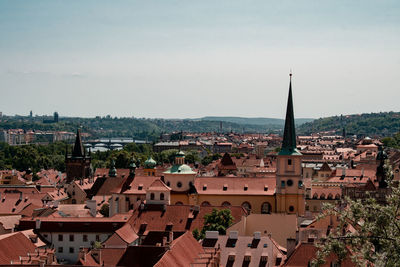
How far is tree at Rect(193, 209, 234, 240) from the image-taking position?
68188mm

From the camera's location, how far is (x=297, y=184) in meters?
82.9

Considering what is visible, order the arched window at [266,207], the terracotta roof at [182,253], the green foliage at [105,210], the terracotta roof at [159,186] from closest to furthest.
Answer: the terracotta roof at [182,253] → the terracotta roof at [159,186] → the arched window at [266,207] → the green foliage at [105,210]

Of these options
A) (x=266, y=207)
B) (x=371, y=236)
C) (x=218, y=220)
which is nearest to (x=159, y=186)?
(x=266, y=207)

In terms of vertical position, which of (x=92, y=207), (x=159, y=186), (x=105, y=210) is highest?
(x=159, y=186)

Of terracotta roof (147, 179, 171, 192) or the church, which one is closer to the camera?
terracotta roof (147, 179, 171, 192)

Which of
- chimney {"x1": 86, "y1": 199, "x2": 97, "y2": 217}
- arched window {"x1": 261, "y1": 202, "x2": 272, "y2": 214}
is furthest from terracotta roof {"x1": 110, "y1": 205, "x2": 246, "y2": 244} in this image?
chimney {"x1": 86, "y1": 199, "x2": 97, "y2": 217}

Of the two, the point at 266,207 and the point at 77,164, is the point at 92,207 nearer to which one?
the point at 266,207

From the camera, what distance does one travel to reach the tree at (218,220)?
6819 centimetres

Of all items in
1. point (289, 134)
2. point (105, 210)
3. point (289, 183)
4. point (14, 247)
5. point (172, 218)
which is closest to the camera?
point (14, 247)

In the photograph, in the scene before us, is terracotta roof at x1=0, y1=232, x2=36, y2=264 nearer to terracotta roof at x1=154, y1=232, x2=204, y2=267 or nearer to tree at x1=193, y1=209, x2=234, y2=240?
terracotta roof at x1=154, y1=232, x2=204, y2=267

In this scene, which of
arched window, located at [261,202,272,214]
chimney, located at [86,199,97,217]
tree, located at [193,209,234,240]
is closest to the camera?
tree, located at [193,209,234,240]

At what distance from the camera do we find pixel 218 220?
7025 centimetres

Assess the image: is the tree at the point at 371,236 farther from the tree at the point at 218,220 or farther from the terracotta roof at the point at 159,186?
the terracotta roof at the point at 159,186

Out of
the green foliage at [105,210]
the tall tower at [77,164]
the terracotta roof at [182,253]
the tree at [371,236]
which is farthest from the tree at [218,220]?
the tall tower at [77,164]
